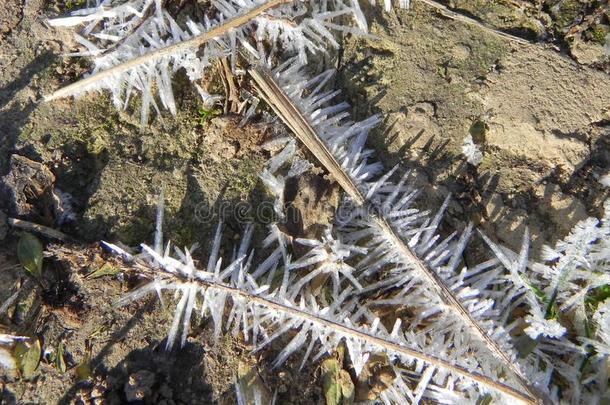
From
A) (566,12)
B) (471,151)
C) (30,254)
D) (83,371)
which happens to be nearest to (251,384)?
(83,371)

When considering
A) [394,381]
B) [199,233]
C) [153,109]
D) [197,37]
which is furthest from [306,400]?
[197,37]

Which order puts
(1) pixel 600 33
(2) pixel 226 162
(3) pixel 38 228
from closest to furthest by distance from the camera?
(3) pixel 38 228 < (2) pixel 226 162 < (1) pixel 600 33

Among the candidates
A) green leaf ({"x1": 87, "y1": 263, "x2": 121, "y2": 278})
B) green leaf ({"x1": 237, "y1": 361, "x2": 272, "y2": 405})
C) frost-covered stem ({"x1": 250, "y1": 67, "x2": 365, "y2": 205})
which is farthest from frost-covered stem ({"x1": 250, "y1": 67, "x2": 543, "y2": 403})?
green leaf ({"x1": 87, "y1": 263, "x2": 121, "y2": 278})

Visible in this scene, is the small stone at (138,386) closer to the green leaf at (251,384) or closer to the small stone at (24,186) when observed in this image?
the green leaf at (251,384)

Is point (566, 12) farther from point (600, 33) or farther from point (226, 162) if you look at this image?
point (226, 162)

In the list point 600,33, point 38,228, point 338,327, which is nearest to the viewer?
point 338,327

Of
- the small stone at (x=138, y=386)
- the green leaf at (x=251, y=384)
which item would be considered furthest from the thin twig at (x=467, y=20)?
the small stone at (x=138, y=386)

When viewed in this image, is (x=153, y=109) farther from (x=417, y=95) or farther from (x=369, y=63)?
(x=417, y=95)
